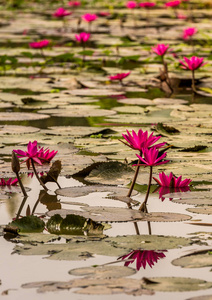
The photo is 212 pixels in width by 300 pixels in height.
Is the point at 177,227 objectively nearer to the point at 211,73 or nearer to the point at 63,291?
the point at 63,291

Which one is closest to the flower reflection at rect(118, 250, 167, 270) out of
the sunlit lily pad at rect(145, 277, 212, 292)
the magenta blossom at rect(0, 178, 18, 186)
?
the sunlit lily pad at rect(145, 277, 212, 292)

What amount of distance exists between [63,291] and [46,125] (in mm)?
2207

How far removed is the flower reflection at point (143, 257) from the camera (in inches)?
71.2

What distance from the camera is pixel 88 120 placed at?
397cm

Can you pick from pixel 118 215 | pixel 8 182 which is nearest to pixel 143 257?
pixel 118 215

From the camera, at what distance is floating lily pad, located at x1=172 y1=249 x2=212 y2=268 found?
5.86 feet

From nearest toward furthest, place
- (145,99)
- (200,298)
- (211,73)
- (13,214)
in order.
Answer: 1. (200,298)
2. (13,214)
3. (145,99)
4. (211,73)

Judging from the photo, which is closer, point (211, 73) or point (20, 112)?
point (20, 112)

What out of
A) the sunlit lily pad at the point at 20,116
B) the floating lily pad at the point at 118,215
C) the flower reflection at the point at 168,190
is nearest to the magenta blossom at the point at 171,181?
the flower reflection at the point at 168,190

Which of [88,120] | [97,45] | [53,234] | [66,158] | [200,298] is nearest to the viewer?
[200,298]

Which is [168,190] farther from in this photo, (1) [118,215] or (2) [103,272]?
(2) [103,272]

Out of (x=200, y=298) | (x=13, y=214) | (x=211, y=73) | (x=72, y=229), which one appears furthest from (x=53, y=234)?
(x=211, y=73)

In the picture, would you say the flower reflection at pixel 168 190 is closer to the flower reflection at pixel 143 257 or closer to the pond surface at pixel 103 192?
the pond surface at pixel 103 192

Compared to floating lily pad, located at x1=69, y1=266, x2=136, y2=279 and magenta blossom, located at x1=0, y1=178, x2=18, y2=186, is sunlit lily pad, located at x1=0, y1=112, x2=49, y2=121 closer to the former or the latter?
magenta blossom, located at x1=0, y1=178, x2=18, y2=186
